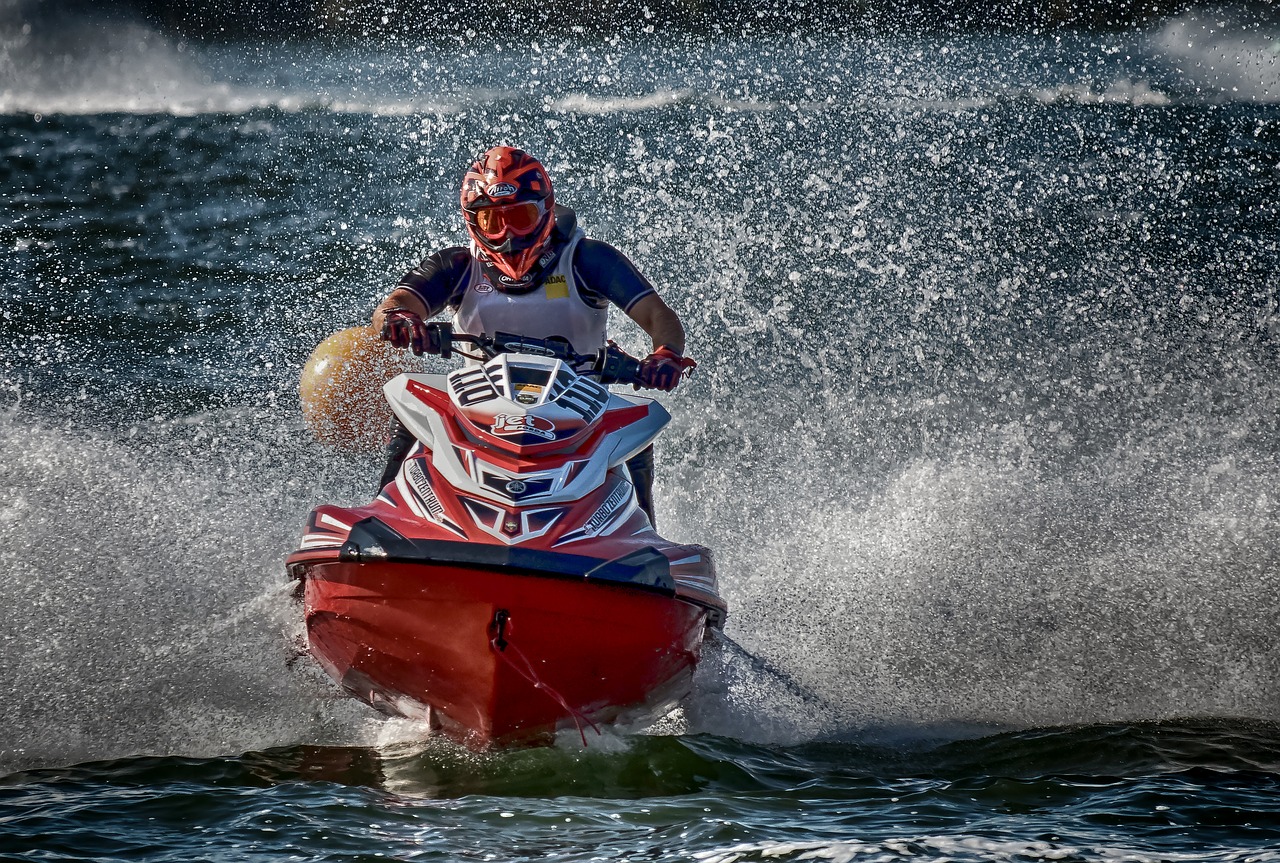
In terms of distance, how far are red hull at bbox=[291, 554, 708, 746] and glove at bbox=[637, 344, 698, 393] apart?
1.01m

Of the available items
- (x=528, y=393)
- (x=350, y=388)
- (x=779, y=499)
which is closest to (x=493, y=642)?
(x=528, y=393)

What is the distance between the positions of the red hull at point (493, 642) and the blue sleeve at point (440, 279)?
1.43 meters

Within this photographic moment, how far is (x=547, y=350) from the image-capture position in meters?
4.97

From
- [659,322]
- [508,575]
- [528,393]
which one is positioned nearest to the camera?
[508,575]

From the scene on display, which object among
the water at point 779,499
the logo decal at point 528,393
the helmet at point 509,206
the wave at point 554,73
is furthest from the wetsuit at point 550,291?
the wave at point 554,73

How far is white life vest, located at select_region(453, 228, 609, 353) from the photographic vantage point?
17.6 ft

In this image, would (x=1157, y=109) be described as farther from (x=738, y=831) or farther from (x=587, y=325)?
(x=738, y=831)

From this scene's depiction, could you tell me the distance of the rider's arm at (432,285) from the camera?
17.4 ft

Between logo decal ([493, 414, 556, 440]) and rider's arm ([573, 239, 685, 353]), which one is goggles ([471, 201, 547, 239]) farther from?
logo decal ([493, 414, 556, 440])

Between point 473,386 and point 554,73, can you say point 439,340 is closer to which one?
point 473,386

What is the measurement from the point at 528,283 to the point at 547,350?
1.57 feet

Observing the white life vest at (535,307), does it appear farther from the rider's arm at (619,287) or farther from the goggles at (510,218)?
the goggles at (510,218)

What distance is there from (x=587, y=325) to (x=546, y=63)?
28.3 m

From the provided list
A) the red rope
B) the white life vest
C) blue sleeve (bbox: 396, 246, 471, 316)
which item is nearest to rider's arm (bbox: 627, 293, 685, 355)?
the white life vest
